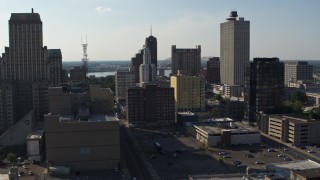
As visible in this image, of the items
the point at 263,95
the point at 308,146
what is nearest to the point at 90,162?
the point at 308,146

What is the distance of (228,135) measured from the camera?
48188mm

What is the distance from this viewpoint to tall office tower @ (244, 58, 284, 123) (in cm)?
5844

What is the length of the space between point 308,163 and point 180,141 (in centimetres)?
1783

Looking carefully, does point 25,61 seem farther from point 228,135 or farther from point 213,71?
point 213,71

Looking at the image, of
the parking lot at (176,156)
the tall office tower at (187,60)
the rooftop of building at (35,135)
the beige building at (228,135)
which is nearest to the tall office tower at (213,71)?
the tall office tower at (187,60)

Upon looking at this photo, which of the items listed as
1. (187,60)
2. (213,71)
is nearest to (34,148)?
(187,60)

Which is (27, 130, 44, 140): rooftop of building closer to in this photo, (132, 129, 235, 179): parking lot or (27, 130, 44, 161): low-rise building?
(27, 130, 44, 161): low-rise building

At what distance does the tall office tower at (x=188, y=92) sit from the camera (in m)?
71.7

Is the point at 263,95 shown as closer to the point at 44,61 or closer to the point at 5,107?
the point at 44,61

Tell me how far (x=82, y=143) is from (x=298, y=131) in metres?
23.9

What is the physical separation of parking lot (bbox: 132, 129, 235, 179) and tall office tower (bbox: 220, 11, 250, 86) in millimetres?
50612

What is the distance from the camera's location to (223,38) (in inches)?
4190

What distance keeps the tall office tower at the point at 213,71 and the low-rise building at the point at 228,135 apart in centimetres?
6750

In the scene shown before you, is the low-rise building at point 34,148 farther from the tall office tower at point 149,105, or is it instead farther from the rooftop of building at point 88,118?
the tall office tower at point 149,105
